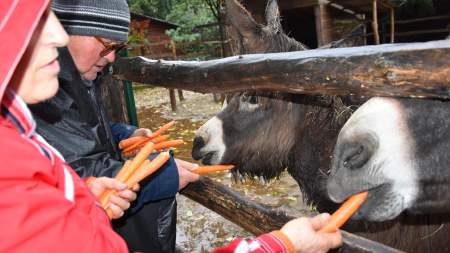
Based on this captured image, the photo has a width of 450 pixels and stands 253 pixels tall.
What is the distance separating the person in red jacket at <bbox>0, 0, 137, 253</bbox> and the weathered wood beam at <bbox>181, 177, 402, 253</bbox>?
1284 millimetres

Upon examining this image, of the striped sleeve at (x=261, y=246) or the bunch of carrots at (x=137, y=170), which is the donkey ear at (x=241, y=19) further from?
the striped sleeve at (x=261, y=246)

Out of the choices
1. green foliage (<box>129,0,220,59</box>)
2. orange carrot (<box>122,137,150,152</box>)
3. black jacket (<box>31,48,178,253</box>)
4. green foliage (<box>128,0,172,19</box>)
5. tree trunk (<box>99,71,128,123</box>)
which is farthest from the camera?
green foliage (<box>128,0,172,19</box>)

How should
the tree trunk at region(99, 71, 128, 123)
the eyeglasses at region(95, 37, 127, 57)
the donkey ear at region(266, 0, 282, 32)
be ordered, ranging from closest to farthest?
the eyeglasses at region(95, 37, 127, 57) < the donkey ear at region(266, 0, 282, 32) < the tree trunk at region(99, 71, 128, 123)

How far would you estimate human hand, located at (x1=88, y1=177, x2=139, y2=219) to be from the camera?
1.52 m

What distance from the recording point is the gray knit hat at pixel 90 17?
1.89 metres

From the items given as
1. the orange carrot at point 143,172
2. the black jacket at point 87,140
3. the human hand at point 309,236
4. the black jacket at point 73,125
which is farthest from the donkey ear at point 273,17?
the human hand at point 309,236

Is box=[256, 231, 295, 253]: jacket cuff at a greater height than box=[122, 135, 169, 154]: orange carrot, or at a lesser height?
lesser

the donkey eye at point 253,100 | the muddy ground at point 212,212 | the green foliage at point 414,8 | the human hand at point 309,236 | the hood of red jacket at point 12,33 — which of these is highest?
the hood of red jacket at point 12,33

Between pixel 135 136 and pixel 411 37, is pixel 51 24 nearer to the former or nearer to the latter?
pixel 135 136

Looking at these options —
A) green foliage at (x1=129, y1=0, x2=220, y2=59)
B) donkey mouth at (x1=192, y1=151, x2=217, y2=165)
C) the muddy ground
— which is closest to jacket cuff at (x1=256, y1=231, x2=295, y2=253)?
the muddy ground

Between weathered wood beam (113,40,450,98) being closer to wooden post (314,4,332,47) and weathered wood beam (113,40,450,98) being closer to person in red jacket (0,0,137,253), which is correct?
person in red jacket (0,0,137,253)

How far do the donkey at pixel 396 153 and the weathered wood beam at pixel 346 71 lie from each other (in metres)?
0.21

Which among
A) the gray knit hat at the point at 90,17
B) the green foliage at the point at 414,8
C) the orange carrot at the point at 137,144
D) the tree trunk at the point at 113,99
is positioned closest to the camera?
the gray knit hat at the point at 90,17

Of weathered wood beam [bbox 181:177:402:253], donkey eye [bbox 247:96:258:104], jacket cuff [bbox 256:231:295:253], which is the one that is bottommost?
weathered wood beam [bbox 181:177:402:253]
